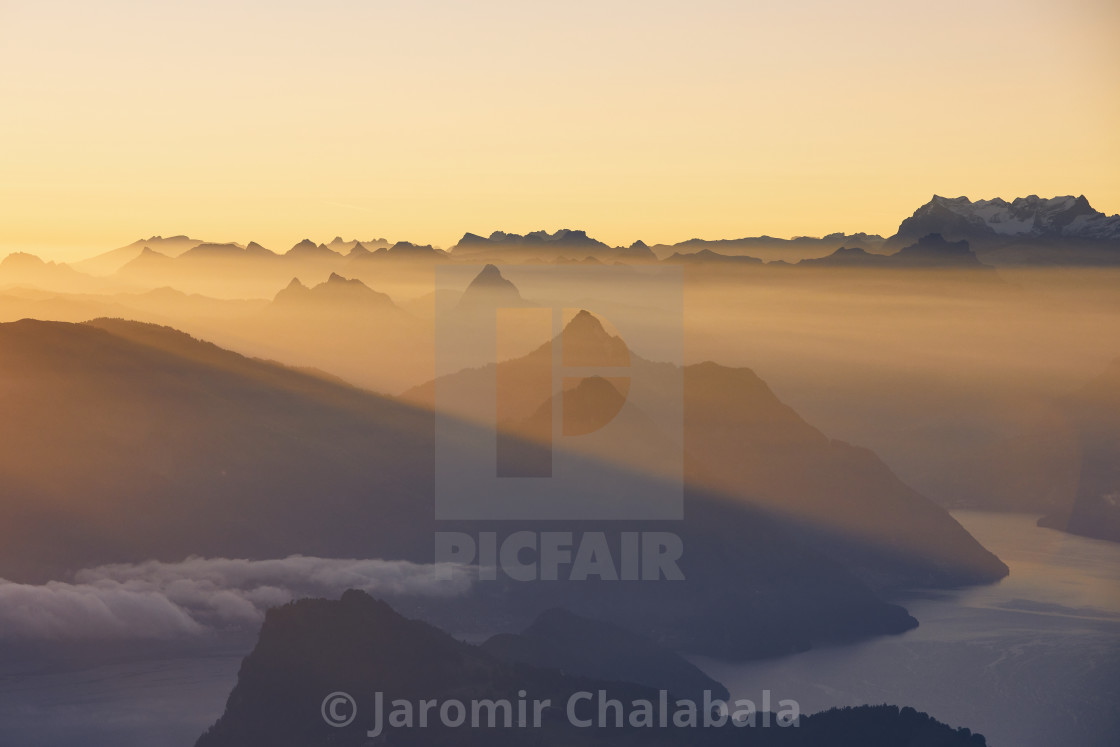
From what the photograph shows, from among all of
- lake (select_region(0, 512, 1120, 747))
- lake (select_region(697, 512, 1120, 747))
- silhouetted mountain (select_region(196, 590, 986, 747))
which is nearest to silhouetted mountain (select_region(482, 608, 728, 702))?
lake (select_region(697, 512, 1120, 747))

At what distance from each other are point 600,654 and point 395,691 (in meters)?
59.1

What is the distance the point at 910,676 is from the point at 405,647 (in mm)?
97130

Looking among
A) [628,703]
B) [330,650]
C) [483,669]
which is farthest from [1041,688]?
[330,650]

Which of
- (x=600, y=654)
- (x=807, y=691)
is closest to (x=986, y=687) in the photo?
(x=807, y=691)

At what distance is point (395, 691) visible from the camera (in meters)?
109

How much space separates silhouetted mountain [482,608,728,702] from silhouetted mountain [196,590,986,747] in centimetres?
3239

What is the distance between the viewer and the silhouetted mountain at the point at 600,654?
501 feet

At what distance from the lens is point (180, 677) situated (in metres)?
185

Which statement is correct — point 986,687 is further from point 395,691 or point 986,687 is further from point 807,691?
point 395,691

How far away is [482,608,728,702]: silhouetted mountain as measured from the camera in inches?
6009

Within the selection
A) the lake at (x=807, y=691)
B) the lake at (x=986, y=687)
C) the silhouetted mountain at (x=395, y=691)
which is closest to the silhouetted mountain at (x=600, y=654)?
the lake at (x=986, y=687)

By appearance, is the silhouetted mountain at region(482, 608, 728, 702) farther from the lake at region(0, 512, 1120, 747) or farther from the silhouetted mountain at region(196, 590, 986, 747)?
the silhouetted mountain at region(196, 590, 986, 747)

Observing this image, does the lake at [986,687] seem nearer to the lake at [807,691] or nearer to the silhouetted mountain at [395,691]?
the lake at [807,691]

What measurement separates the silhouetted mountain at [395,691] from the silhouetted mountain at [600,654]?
106ft
